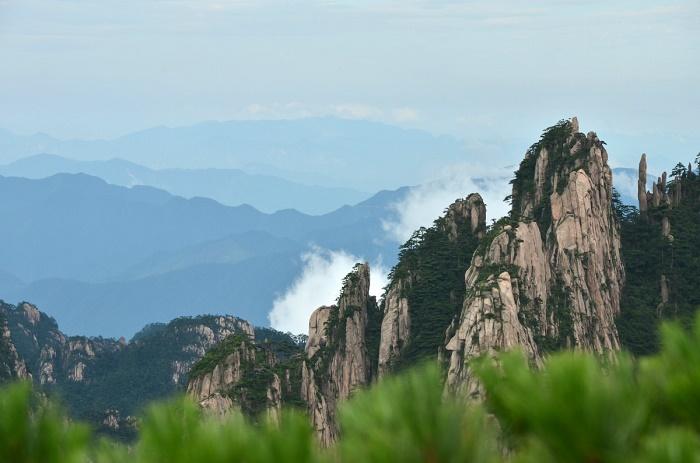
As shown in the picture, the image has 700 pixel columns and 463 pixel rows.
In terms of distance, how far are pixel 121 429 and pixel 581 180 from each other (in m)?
62.3

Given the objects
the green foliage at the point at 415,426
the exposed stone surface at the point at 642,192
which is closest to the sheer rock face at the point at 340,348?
the exposed stone surface at the point at 642,192

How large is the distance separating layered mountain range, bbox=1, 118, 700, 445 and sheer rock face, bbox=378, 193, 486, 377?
0.10 metres

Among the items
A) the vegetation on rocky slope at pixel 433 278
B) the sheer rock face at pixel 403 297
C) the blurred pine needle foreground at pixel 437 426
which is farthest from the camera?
the sheer rock face at pixel 403 297

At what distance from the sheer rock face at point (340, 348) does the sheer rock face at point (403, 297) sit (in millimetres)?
1819

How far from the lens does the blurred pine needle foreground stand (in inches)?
341

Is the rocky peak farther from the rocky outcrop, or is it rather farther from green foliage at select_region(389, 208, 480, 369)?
the rocky outcrop

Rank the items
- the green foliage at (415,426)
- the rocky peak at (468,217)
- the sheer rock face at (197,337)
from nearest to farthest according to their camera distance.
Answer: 1. the green foliage at (415,426)
2. the rocky peak at (468,217)
3. the sheer rock face at (197,337)

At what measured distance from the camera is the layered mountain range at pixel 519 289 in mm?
74250

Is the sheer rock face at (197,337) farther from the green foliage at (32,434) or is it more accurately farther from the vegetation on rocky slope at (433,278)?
the green foliage at (32,434)

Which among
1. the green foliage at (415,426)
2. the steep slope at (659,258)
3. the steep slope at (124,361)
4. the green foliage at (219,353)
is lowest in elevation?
the steep slope at (124,361)

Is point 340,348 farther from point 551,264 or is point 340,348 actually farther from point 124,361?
point 124,361

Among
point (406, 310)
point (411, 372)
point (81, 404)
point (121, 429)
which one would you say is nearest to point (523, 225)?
point (406, 310)

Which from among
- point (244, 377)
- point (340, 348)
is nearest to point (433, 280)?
point (340, 348)

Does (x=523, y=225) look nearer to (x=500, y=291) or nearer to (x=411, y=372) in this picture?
(x=500, y=291)
